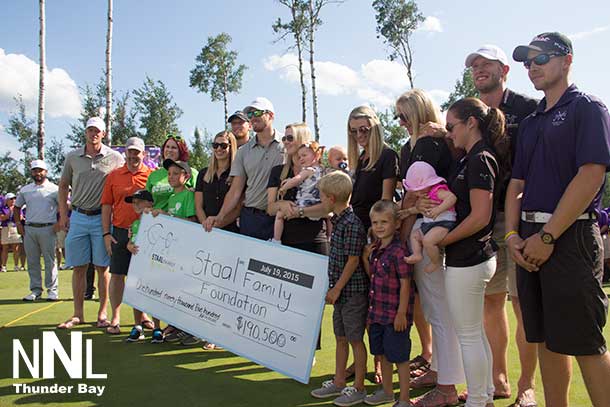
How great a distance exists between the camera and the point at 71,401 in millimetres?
3846

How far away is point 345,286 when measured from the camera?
12.7 feet

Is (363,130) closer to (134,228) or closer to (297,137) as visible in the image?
(297,137)

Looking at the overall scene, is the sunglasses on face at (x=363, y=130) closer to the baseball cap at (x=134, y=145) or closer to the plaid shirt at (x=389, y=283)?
the plaid shirt at (x=389, y=283)

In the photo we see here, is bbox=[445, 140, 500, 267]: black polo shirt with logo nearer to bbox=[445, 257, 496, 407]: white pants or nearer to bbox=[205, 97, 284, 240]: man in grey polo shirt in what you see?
bbox=[445, 257, 496, 407]: white pants

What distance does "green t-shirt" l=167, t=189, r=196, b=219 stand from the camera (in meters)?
5.68

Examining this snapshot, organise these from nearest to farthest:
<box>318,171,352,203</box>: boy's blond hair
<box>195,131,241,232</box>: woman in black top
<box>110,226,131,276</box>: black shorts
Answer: <box>318,171,352,203</box>: boy's blond hair < <box>195,131,241,232</box>: woman in black top < <box>110,226,131,276</box>: black shorts

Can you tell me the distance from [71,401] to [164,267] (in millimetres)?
1717

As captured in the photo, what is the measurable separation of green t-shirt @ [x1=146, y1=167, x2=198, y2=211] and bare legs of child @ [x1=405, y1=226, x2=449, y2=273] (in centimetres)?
317

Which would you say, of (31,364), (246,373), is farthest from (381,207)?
(31,364)

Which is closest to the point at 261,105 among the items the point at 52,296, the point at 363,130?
the point at 363,130

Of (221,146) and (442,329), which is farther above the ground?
(221,146)

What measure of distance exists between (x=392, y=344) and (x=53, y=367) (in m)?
3.09

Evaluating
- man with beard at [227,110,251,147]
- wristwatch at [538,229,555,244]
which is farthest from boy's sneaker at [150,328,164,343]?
wristwatch at [538,229,555,244]

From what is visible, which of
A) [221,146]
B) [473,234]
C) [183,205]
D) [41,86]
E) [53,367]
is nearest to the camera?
[473,234]
